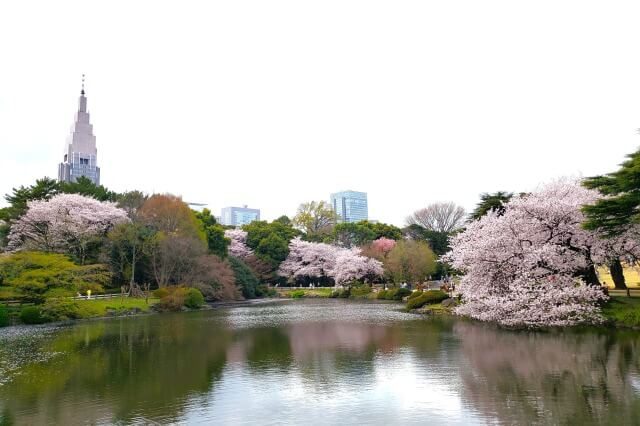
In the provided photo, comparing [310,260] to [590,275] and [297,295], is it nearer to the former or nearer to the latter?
[297,295]

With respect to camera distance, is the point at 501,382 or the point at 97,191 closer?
the point at 501,382

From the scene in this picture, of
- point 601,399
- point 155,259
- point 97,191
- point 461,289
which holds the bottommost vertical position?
point 601,399

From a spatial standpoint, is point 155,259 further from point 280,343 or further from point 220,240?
point 280,343

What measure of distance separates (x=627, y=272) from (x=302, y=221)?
59365 millimetres

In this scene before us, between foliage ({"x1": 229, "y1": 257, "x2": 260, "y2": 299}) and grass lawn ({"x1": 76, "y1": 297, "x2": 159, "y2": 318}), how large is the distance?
14179 mm

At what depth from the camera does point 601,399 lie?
9.41 meters

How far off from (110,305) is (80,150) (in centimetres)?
10159

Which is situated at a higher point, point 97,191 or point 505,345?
point 97,191

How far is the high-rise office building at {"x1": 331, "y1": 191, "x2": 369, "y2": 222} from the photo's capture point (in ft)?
633

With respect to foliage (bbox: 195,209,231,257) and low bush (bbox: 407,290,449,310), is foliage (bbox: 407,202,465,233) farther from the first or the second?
low bush (bbox: 407,290,449,310)

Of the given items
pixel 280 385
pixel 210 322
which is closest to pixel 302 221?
pixel 210 322

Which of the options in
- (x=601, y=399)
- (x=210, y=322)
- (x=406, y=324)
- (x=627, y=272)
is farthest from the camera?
(x=627, y=272)

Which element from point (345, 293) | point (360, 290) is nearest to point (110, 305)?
point (345, 293)

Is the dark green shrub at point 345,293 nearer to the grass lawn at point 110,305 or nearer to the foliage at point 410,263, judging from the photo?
the foliage at point 410,263
